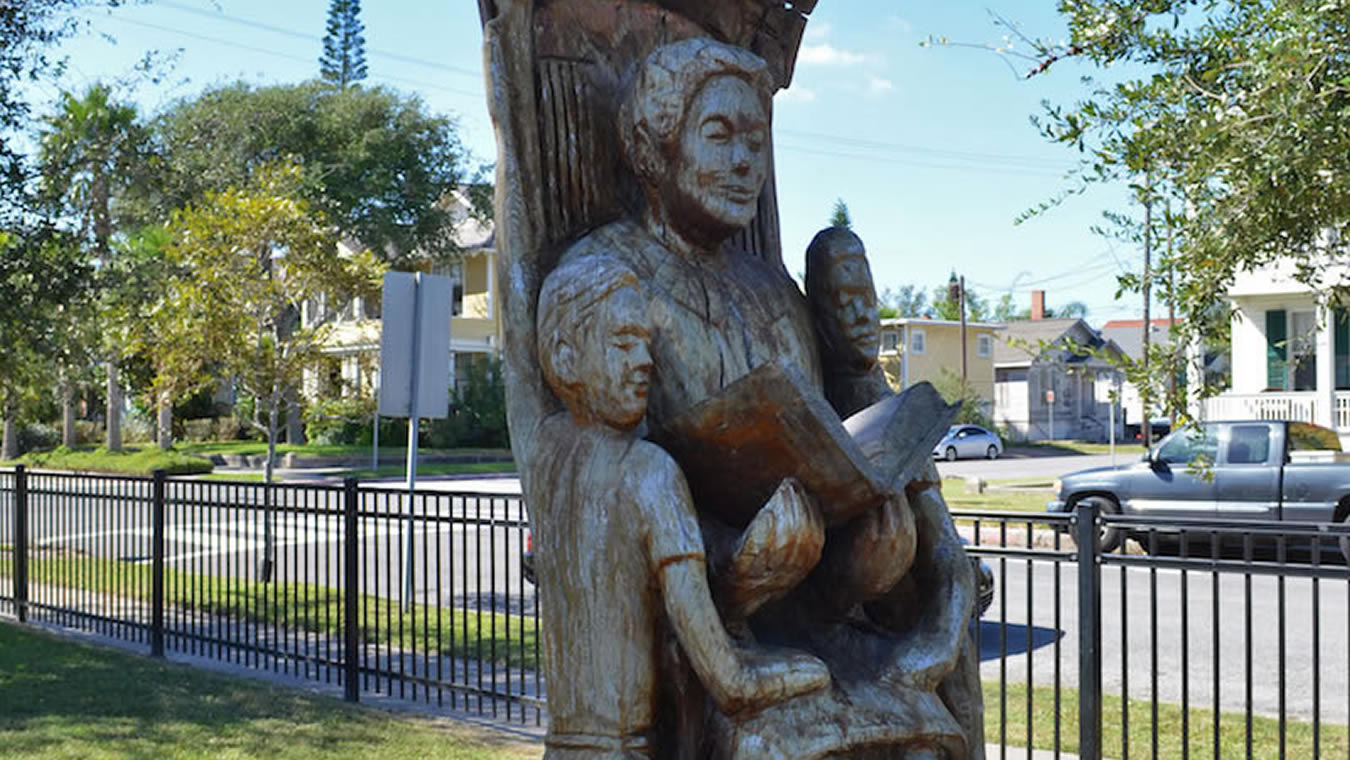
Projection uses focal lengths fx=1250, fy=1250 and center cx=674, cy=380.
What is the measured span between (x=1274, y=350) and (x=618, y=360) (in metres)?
27.6

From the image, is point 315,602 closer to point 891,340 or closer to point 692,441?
point 692,441

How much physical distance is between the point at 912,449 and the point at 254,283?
13798mm

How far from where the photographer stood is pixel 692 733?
2.31m

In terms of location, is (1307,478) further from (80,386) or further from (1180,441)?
(80,386)

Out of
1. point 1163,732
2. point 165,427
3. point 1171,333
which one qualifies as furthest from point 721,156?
point 165,427

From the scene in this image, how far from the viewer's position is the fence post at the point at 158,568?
991 cm

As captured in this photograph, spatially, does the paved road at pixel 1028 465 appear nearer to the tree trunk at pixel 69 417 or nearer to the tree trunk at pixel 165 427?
the tree trunk at pixel 165 427

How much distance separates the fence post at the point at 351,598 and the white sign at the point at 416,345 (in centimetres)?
172

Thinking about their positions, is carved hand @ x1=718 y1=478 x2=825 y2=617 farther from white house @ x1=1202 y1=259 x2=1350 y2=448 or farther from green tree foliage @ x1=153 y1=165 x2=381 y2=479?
white house @ x1=1202 y1=259 x2=1350 y2=448

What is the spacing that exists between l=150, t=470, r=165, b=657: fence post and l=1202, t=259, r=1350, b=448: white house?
2067 centimetres

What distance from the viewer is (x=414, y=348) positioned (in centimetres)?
1050

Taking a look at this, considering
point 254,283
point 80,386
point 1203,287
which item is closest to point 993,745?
point 1203,287

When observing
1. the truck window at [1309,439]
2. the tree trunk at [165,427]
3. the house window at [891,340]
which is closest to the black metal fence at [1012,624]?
the truck window at [1309,439]

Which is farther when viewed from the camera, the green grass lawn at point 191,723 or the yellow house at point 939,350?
the yellow house at point 939,350
